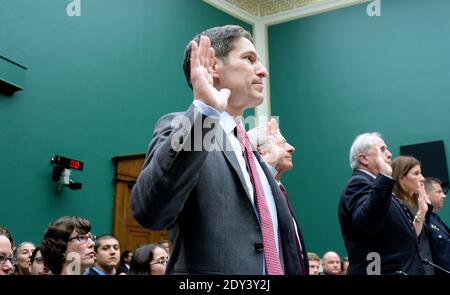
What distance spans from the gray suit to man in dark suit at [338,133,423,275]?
98 centimetres

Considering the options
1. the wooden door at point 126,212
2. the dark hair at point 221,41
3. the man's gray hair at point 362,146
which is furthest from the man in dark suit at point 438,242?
the wooden door at point 126,212

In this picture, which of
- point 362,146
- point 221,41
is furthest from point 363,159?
point 221,41

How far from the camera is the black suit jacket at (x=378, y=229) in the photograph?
1931mm

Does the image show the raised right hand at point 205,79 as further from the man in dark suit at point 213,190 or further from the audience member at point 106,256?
the audience member at point 106,256

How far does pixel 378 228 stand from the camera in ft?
6.50

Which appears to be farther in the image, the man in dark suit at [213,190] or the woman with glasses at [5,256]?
the woman with glasses at [5,256]

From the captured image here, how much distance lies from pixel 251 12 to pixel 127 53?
281 cm

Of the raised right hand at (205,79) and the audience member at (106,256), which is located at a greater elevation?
the raised right hand at (205,79)

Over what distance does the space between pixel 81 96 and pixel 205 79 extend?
4891 mm

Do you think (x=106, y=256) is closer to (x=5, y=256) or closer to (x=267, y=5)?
(x=5, y=256)

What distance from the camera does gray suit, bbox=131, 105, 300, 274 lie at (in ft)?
3.08

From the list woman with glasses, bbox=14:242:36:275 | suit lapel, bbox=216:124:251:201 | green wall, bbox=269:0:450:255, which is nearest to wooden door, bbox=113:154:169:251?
woman with glasses, bbox=14:242:36:275

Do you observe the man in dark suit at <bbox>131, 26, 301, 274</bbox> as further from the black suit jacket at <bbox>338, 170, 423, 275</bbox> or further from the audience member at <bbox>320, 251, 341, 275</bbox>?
the audience member at <bbox>320, 251, 341, 275</bbox>
